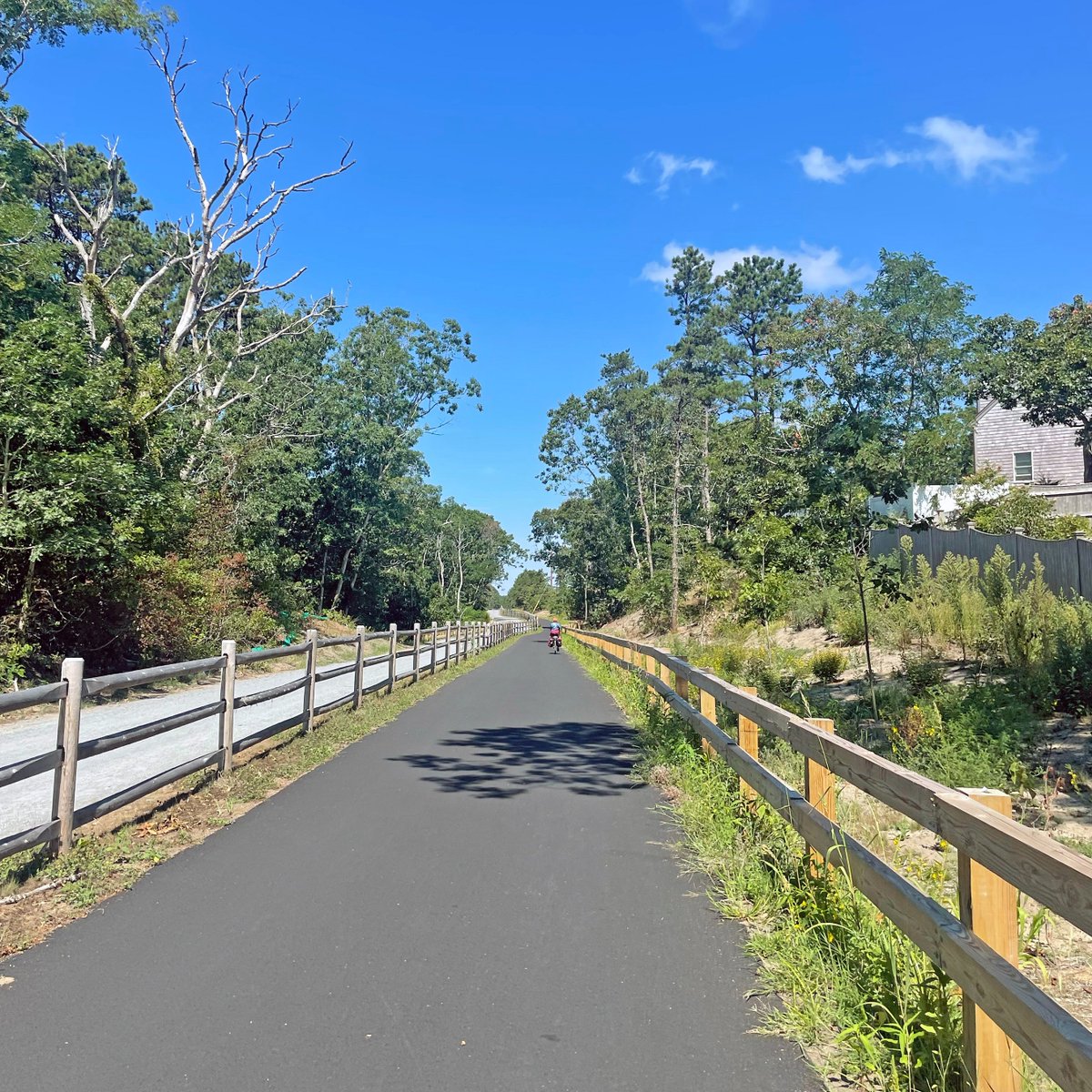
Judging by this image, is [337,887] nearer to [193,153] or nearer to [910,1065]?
[910,1065]

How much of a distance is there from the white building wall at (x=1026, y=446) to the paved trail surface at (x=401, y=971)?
3157 cm

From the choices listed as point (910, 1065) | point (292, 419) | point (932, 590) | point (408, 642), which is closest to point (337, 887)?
point (910, 1065)

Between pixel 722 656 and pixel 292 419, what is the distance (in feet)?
84.5

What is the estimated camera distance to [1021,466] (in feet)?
109

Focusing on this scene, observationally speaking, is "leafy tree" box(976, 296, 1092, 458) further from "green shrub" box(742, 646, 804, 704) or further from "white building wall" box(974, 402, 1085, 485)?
"green shrub" box(742, 646, 804, 704)

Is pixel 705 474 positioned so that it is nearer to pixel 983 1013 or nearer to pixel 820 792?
pixel 820 792

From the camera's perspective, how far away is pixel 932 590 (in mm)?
12734

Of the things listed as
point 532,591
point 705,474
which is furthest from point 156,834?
point 532,591

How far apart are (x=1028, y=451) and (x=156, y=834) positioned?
35085 mm

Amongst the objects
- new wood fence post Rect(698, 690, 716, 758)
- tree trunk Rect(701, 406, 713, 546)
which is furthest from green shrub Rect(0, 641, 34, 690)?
tree trunk Rect(701, 406, 713, 546)

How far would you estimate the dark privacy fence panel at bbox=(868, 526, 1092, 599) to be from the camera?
12789 mm

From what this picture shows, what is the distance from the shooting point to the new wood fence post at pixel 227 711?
7.66 m

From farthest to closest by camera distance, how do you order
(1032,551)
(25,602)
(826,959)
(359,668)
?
(1032,551) < (25,602) < (359,668) < (826,959)

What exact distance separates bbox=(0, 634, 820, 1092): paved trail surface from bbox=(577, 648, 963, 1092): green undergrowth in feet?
0.52
